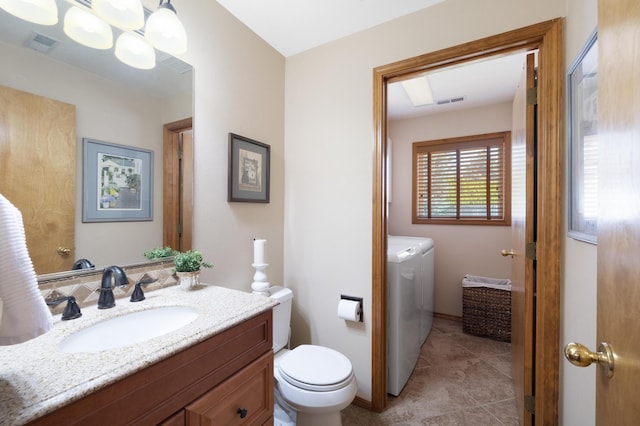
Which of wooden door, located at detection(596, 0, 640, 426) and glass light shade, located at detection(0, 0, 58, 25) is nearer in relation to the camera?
wooden door, located at detection(596, 0, 640, 426)

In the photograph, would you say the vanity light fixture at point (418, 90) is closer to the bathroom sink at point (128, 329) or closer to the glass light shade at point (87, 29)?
the glass light shade at point (87, 29)

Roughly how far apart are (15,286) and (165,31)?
1.14m

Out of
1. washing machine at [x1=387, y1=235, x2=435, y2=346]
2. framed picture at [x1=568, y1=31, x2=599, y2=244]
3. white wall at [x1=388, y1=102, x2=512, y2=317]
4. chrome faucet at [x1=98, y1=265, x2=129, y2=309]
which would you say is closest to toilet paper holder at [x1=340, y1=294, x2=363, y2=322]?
washing machine at [x1=387, y1=235, x2=435, y2=346]

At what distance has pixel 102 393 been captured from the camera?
1.91 feet

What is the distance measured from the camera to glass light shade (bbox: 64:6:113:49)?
1.00m

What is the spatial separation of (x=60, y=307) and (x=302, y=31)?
6.37 feet

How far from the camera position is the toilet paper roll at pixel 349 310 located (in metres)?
1.68

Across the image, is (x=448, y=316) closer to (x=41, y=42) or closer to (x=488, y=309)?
(x=488, y=309)

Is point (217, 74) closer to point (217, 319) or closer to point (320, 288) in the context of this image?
point (217, 319)

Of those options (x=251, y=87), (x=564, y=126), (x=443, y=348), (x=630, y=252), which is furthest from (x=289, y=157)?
(x=443, y=348)

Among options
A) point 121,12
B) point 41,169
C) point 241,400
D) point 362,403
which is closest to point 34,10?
point 121,12

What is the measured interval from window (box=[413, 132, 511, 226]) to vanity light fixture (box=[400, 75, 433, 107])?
0.60m

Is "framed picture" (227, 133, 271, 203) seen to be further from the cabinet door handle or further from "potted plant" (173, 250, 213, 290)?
the cabinet door handle

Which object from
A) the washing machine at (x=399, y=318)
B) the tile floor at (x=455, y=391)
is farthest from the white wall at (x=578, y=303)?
the washing machine at (x=399, y=318)
